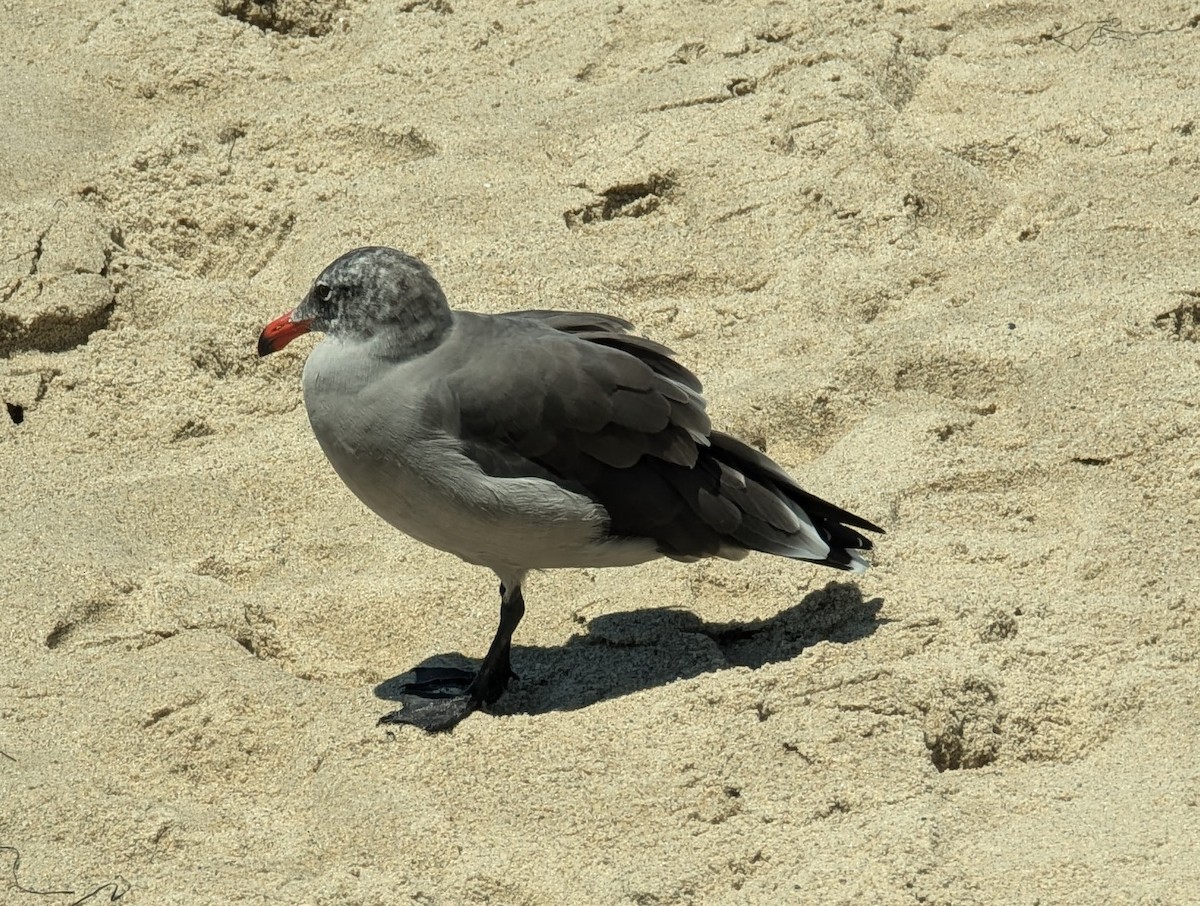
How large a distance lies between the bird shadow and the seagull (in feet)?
0.27

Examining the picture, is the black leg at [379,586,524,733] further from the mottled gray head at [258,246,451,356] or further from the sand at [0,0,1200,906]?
the mottled gray head at [258,246,451,356]

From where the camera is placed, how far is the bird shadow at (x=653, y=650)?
4.04 m

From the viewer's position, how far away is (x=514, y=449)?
13.0ft

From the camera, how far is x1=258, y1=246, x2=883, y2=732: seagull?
390cm

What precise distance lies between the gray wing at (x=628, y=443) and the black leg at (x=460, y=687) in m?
0.33

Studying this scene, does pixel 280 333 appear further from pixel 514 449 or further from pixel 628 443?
pixel 628 443

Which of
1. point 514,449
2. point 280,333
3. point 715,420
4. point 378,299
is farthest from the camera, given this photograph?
point 715,420

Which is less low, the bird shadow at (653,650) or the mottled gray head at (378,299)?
the mottled gray head at (378,299)

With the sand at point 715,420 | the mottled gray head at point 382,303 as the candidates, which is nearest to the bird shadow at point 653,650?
the sand at point 715,420

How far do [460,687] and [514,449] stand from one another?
614 mm

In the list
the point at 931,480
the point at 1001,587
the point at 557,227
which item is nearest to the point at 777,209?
the point at 557,227

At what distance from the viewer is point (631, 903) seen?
10.3 feet

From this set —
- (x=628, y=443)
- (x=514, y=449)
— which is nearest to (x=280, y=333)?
(x=514, y=449)

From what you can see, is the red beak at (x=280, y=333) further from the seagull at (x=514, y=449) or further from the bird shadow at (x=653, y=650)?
the bird shadow at (x=653, y=650)
